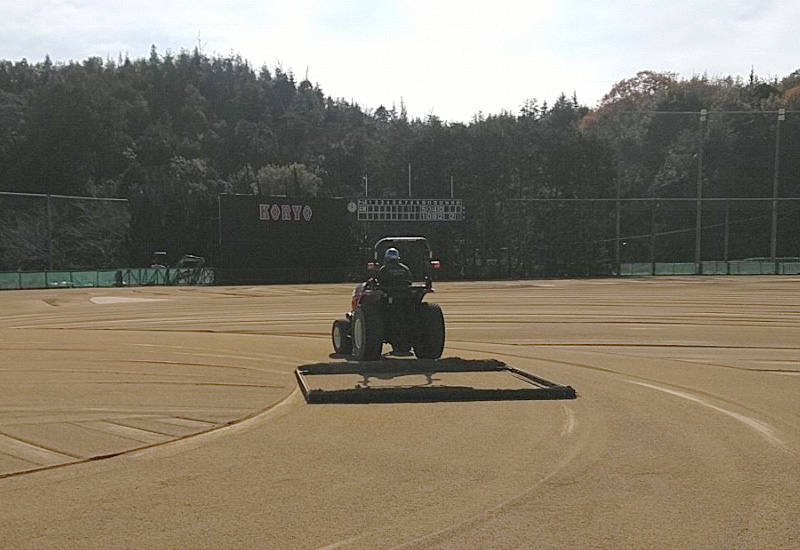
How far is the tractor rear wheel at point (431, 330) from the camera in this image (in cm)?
1327

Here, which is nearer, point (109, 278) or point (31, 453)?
point (31, 453)

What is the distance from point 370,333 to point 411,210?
130 feet

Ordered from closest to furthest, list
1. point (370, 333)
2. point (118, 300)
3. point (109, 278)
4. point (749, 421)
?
point (749, 421) → point (370, 333) → point (118, 300) → point (109, 278)

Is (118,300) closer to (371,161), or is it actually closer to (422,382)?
(422,382)

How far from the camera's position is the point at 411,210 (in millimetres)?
52531

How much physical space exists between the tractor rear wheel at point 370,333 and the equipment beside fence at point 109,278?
3299 cm

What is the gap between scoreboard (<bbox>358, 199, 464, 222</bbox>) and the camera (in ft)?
171

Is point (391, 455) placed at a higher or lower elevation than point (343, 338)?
lower

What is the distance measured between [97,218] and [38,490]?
6612 cm

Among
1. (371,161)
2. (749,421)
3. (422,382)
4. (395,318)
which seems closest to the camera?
(749,421)

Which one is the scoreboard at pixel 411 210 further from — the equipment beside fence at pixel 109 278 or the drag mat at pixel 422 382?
the drag mat at pixel 422 382

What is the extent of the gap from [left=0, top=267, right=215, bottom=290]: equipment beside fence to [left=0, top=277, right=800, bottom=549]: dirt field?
98.7 ft

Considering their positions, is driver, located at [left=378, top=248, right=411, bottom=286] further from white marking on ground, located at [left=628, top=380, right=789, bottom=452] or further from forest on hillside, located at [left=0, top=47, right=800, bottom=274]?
forest on hillside, located at [left=0, top=47, right=800, bottom=274]

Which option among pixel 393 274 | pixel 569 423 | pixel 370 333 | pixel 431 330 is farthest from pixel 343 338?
pixel 569 423
